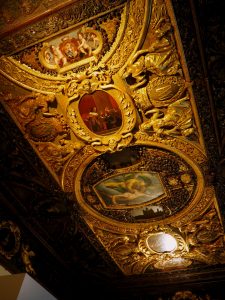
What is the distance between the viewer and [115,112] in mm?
4773

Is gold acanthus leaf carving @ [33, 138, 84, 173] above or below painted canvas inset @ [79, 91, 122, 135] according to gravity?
below

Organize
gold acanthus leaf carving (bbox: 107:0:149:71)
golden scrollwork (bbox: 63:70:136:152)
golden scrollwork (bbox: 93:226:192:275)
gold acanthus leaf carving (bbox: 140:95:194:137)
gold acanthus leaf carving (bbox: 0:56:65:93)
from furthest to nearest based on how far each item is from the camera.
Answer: golden scrollwork (bbox: 93:226:192:275), gold acanthus leaf carving (bbox: 140:95:194:137), golden scrollwork (bbox: 63:70:136:152), gold acanthus leaf carving (bbox: 0:56:65:93), gold acanthus leaf carving (bbox: 107:0:149:71)

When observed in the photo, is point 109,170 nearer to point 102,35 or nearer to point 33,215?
point 33,215

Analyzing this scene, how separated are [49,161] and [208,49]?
11.1ft

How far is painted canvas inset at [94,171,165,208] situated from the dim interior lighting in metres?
1.36

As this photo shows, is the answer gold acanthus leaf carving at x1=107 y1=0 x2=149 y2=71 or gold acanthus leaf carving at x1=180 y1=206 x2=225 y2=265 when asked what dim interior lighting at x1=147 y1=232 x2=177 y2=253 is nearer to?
gold acanthus leaf carving at x1=180 y1=206 x2=225 y2=265

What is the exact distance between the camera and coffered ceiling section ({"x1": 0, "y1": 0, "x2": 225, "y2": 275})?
155 inches

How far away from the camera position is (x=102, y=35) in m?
4.00

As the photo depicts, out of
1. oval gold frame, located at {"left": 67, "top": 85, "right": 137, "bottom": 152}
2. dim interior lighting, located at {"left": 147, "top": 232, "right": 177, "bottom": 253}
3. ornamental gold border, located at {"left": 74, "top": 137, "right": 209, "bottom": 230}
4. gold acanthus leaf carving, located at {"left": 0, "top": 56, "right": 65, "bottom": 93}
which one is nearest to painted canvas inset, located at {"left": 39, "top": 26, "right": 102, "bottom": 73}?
gold acanthus leaf carving, located at {"left": 0, "top": 56, "right": 65, "bottom": 93}

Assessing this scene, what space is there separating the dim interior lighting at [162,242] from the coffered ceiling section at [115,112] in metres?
0.15

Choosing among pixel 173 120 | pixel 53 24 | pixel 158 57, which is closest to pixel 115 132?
pixel 173 120

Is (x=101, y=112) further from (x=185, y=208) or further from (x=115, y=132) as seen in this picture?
(x=185, y=208)

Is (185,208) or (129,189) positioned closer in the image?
(129,189)

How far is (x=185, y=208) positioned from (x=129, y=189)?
136 cm
